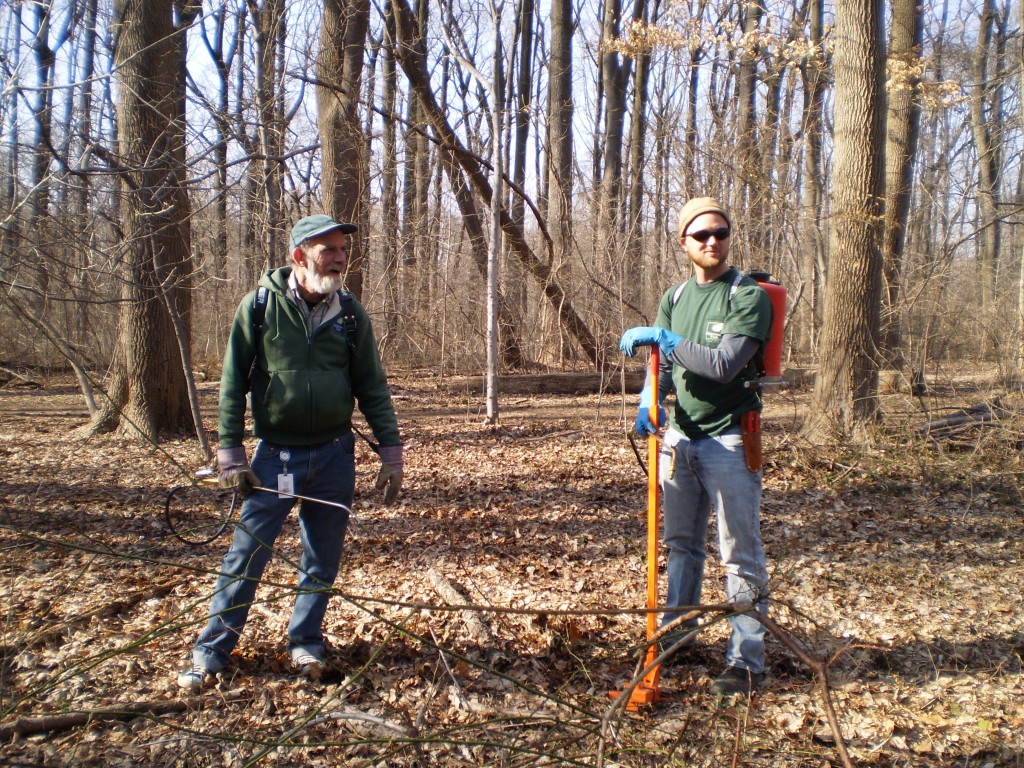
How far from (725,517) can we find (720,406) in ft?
1.50

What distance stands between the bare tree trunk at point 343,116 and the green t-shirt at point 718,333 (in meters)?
6.88

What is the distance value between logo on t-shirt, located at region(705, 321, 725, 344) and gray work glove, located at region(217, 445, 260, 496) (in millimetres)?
1983

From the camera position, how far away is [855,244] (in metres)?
7.00

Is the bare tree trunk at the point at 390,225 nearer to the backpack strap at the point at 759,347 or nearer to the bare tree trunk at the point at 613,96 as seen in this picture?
the bare tree trunk at the point at 613,96

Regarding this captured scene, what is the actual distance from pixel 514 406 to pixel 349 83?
492cm

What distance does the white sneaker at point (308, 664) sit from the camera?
321 centimetres

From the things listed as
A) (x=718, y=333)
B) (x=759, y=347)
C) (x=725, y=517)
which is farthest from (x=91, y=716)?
(x=759, y=347)

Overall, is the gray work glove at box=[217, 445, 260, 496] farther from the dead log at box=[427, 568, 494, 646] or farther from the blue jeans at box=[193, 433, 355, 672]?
the dead log at box=[427, 568, 494, 646]

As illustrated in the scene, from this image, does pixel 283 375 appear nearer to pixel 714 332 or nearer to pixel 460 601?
pixel 460 601

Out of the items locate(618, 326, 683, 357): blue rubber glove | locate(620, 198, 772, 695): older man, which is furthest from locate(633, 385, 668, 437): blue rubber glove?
locate(618, 326, 683, 357): blue rubber glove

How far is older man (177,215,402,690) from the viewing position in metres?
3.12

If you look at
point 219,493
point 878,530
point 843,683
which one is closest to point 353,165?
point 219,493

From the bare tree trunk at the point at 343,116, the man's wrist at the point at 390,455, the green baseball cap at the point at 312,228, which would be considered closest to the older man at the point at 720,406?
the man's wrist at the point at 390,455

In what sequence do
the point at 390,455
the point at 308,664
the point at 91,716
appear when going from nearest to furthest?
the point at 91,716 → the point at 308,664 → the point at 390,455
